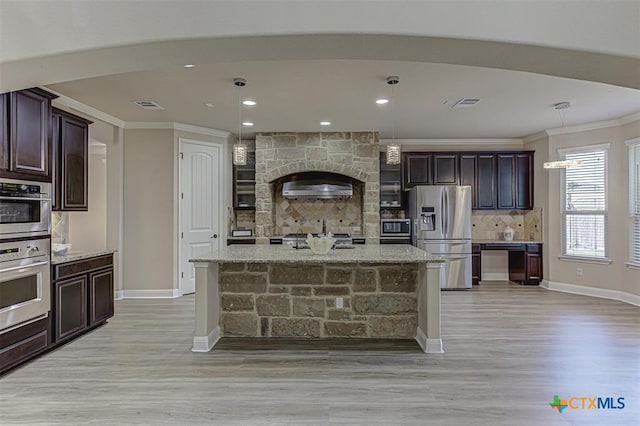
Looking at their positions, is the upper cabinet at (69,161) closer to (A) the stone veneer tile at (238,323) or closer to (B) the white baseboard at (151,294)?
(B) the white baseboard at (151,294)

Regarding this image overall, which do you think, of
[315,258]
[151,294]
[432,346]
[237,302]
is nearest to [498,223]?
[432,346]

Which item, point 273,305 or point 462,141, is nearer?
point 273,305

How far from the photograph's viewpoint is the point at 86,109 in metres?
4.96

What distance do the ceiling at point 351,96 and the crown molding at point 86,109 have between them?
4.7 inches

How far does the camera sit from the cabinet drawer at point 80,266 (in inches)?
145

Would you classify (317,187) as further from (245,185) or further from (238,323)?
(238,323)

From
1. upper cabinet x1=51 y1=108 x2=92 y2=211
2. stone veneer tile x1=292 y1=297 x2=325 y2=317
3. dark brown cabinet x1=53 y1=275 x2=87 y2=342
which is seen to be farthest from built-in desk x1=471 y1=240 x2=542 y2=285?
upper cabinet x1=51 y1=108 x2=92 y2=211

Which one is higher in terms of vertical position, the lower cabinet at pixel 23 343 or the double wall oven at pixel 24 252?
the double wall oven at pixel 24 252

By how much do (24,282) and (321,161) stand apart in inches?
177

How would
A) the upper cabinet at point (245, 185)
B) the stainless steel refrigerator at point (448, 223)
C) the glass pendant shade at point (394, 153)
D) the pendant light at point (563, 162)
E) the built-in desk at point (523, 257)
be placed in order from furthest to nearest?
the upper cabinet at point (245, 185)
the built-in desk at point (523, 257)
the stainless steel refrigerator at point (448, 223)
the pendant light at point (563, 162)
the glass pendant shade at point (394, 153)

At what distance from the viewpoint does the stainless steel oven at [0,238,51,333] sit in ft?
9.93

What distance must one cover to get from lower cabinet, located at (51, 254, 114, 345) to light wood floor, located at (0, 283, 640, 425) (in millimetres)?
175

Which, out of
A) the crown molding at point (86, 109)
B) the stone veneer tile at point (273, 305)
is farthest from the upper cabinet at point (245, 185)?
the stone veneer tile at point (273, 305)

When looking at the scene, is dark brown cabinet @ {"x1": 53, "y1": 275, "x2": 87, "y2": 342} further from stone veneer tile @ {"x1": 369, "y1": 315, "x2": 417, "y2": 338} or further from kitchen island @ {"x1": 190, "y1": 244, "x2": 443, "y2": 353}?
stone veneer tile @ {"x1": 369, "y1": 315, "x2": 417, "y2": 338}
